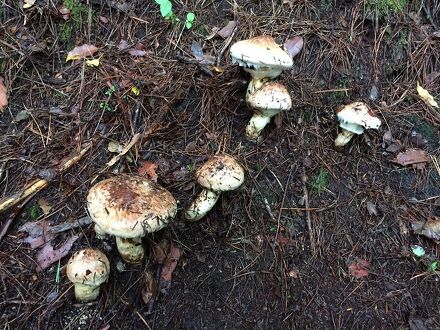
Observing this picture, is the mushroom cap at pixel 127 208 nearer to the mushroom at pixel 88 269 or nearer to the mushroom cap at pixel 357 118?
the mushroom at pixel 88 269

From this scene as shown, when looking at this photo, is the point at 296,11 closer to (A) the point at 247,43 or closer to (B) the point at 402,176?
(A) the point at 247,43

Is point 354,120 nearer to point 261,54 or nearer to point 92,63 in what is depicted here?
point 261,54

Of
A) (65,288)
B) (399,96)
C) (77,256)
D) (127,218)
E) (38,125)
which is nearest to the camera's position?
(127,218)

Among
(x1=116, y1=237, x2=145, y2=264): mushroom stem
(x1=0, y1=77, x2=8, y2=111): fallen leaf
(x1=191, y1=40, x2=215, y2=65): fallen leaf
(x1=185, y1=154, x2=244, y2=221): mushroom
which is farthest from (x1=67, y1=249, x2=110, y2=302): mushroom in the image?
(x1=191, y1=40, x2=215, y2=65): fallen leaf

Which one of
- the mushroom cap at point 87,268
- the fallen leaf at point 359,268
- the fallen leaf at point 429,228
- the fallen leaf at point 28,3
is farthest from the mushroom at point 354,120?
the fallen leaf at point 28,3

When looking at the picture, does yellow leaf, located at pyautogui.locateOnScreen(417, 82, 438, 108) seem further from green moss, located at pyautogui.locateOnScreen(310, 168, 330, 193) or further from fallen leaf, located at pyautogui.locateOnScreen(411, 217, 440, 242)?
green moss, located at pyautogui.locateOnScreen(310, 168, 330, 193)

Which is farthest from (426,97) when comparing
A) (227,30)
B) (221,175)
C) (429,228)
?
(221,175)

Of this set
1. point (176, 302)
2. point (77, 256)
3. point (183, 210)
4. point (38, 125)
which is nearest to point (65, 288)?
point (77, 256)
